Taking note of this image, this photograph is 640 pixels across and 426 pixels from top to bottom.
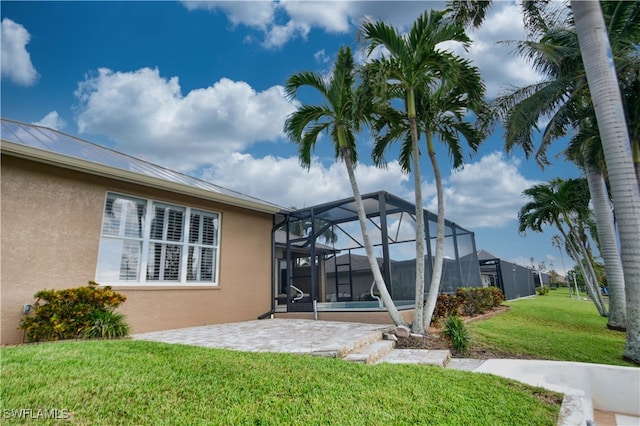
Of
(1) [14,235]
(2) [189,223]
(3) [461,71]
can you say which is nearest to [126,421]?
(1) [14,235]

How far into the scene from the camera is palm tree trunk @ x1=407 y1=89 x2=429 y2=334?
6762mm

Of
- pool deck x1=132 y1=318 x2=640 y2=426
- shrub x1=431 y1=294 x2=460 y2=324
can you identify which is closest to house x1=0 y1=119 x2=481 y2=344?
shrub x1=431 y1=294 x2=460 y2=324

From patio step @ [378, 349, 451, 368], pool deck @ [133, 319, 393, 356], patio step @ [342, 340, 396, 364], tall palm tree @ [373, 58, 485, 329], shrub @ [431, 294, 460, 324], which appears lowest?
patio step @ [378, 349, 451, 368]

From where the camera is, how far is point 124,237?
7.66 metres

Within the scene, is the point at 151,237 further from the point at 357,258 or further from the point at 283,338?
the point at 357,258

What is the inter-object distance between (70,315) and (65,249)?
1.56 meters

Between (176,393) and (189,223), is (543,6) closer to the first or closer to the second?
(189,223)

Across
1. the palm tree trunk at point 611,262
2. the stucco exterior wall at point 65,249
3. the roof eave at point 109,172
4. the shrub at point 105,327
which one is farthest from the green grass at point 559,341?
the roof eave at point 109,172

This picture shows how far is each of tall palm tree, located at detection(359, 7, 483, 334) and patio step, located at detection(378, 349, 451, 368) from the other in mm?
966

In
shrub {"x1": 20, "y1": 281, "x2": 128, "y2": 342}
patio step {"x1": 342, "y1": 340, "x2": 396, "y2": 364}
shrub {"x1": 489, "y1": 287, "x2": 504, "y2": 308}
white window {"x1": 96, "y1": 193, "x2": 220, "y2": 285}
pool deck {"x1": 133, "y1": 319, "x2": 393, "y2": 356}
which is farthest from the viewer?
shrub {"x1": 489, "y1": 287, "x2": 504, "y2": 308}

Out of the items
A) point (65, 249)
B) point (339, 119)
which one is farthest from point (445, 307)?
point (65, 249)

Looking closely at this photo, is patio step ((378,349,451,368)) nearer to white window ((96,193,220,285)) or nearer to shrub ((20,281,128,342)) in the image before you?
shrub ((20,281,128,342))

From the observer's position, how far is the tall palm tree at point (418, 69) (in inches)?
251

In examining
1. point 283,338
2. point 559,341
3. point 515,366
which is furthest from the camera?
point 559,341
